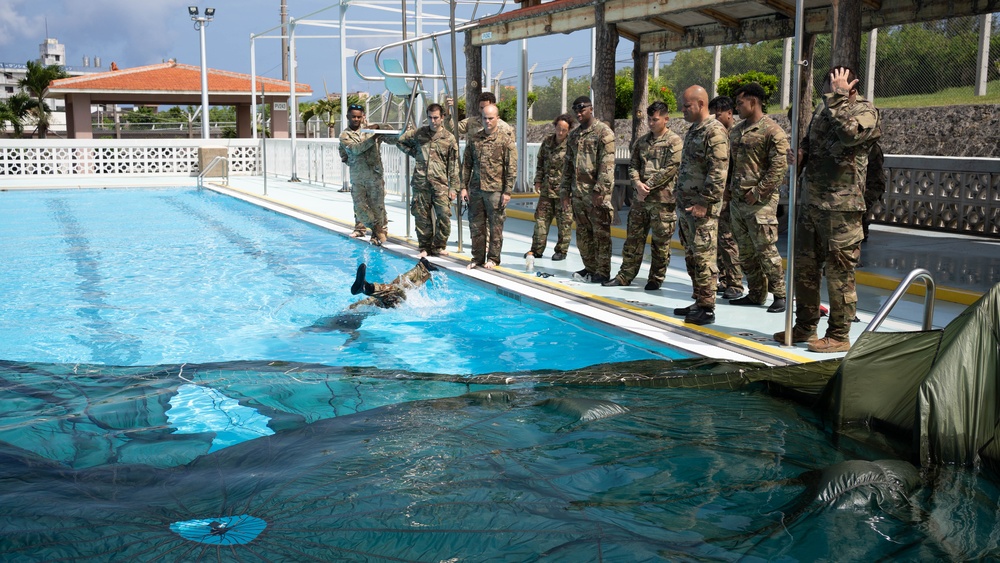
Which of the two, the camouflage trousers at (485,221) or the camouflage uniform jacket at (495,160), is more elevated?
the camouflage uniform jacket at (495,160)

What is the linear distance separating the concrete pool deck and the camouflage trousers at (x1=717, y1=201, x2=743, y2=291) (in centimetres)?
31

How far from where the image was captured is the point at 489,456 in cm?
403

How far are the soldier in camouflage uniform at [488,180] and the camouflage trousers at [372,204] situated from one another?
295 centimetres

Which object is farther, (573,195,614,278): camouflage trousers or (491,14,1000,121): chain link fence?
(491,14,1000,121): chain link fence

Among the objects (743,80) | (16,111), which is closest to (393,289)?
(743,80)

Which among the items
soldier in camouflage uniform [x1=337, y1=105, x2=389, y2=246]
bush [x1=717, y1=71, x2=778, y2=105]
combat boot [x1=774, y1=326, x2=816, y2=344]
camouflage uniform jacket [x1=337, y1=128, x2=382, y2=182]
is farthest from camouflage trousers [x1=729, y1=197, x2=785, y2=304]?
bush [x1=717, y1=71, x2=778, y2=105]

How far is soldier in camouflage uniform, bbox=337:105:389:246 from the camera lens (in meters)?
13.2

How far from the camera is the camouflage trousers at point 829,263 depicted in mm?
5992

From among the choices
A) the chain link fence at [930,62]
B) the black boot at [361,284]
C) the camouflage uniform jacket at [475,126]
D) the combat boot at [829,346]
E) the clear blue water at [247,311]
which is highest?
the chain link fence at [930,62]

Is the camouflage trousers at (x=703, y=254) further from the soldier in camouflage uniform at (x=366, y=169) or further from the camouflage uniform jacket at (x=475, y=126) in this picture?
the soldier in camouflage uniform at (x=366, y=169)

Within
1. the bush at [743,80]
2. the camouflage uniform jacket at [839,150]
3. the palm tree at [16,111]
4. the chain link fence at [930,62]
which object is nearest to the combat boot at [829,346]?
the camouflage uniform jacket at [839,150]

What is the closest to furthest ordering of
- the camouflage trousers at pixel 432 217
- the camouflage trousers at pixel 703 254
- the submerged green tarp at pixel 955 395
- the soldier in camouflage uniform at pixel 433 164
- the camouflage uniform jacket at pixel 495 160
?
1. the submerged green tarp at pixel 955 395
2. the camouflage trousers at pixel 703 254
3. the camouflage uniform jacket at pixel 495 160
4. the soldier in camouflage uniform at pixel 433 164
5. the camouflage trousers at pixel 432 217

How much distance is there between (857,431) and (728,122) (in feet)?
14.7

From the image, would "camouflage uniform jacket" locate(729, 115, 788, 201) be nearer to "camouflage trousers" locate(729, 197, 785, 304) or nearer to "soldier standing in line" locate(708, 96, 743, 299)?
"camouflage trousers" locate(729, 197, 785, 304)
